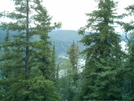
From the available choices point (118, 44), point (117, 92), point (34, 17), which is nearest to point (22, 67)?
point (34, 17)

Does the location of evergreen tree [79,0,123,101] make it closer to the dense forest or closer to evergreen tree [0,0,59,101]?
the dense forest

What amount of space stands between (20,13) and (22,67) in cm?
365

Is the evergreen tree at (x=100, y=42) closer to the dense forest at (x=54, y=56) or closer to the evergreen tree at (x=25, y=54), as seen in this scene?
the dense forest at (x=54, y=56)

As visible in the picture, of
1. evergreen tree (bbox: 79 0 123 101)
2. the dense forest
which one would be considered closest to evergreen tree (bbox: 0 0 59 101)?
the dense forest

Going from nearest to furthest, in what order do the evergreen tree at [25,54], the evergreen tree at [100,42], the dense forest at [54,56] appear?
the dense forest at [54,56] < the evergreen tree at [25,54] < the evergreen tree at [100,42]

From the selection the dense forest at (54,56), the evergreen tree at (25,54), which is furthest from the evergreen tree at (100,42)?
the evergreen tree at (25,54)

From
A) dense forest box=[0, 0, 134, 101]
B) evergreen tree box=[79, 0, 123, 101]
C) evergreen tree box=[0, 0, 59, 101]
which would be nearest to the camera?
dense forest box=[0, 0, 134, 101]

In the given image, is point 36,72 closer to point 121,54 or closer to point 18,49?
point 18,49

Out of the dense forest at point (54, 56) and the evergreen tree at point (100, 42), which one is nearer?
the dense forest at point (54, 56)

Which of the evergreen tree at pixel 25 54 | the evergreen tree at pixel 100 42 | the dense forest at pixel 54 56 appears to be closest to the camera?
the dense forest at pixel 54 56

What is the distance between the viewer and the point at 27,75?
9.98 meters

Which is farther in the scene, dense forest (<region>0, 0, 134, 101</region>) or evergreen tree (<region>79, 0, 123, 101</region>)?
evergreen tree (<region>79, 0, 123, 101</region>)

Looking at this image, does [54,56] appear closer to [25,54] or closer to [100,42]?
[25,54]

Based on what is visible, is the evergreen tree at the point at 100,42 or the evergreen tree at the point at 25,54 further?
the evergreen tree at the point at 100,42
